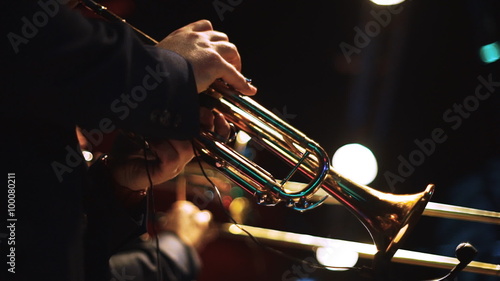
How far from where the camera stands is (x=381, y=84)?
422 cm

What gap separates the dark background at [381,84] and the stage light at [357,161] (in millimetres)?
67

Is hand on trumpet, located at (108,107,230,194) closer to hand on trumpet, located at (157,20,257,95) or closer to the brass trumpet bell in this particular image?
the brass trumpet bell

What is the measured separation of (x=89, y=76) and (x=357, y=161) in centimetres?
359

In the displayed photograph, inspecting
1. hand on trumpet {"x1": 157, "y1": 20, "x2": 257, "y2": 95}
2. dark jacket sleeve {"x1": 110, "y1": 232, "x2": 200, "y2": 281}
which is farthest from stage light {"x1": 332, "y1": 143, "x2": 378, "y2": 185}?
hand on trumpet {"x1": 157, "y1": 20, "x2": 257, "y2": 95}

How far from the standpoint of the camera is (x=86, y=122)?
951 mm

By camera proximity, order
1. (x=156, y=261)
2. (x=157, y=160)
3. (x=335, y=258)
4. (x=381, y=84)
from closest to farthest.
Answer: (x=157, y=160) < (x=156, y=261) < (x=335, y=258) < (x=381, y=84)

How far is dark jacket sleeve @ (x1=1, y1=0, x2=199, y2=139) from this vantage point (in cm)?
88

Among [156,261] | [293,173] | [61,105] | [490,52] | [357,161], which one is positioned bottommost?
[357,161]

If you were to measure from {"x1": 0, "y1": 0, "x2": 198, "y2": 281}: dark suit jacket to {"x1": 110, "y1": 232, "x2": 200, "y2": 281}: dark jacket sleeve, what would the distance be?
0.54 metres

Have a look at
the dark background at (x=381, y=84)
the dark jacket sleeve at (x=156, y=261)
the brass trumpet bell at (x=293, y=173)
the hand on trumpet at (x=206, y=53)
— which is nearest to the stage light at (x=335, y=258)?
the dark background at (x=381, y=84)

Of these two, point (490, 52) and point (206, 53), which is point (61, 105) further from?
point (490, 52)

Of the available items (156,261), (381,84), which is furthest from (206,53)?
(381,84)

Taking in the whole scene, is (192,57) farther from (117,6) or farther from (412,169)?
(412,169)

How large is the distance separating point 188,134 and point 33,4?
36 centimetres
